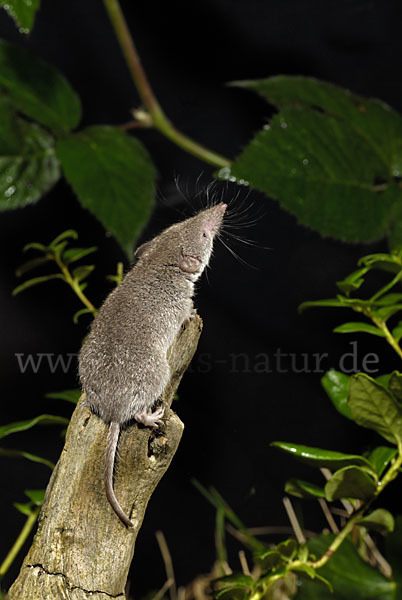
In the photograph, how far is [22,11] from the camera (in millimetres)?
1148

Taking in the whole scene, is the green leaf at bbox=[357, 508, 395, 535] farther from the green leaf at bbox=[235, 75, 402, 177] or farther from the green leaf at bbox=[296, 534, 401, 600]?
the green leaf at bbox=[235, 75, 402, 177]

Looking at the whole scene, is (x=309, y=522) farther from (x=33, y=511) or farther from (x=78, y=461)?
(x=78, y=461)

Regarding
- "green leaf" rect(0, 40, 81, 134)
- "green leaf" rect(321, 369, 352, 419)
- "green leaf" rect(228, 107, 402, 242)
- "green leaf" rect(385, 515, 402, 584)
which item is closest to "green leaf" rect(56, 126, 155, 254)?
"green leaf" rect(0, 40, 81, 134)

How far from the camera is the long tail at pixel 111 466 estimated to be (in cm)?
89

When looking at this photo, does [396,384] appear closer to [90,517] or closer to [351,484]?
[351,484]

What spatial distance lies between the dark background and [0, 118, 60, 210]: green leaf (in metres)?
0.14

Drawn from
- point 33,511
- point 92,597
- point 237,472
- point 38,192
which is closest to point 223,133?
point 38,192

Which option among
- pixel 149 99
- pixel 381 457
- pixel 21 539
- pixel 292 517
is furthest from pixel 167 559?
pixel 149 99

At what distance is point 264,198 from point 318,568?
2.93 ft

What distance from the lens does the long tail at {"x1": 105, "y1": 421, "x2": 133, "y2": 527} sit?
894 millimetres

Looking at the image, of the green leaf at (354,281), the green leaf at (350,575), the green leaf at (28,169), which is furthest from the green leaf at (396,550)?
the green leaf at (28,169)

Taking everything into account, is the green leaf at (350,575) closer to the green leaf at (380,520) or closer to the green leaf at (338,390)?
the green leaf at (380,520)

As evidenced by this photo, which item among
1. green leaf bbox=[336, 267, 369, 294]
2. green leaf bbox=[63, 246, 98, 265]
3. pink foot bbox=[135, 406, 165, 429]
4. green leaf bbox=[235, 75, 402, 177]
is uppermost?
green leaf bbox=[235, 75, 402, 177]

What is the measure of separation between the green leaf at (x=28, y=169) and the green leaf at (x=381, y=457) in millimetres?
957
